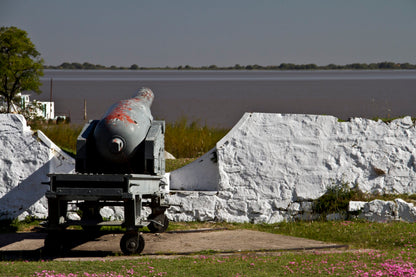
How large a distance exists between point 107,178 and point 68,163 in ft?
Result: 8.70

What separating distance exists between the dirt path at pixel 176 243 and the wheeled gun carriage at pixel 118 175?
0.30 metres

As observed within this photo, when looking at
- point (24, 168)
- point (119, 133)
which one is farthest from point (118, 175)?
point (24, 168)

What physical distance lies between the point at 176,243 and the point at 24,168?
3146 millimetres

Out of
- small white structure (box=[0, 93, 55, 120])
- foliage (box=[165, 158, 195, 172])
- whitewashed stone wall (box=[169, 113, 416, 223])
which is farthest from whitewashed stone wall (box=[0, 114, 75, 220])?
small white structure (box=[0, 93, 55, 120])

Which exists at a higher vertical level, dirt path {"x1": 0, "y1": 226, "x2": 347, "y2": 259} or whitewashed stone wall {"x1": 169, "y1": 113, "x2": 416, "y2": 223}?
whitewashed stone wall {"x1": 169, "y1": 113, "x2": 416, "y2": 223}

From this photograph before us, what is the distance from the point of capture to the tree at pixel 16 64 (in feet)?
84.2

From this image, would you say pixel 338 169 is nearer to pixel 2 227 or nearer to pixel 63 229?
pixel 63 229

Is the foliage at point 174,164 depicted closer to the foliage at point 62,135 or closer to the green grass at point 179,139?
the green grass at point 179,139

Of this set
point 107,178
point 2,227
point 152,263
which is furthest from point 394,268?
point 2,227

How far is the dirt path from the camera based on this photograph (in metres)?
7.84

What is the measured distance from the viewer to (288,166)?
33.3 feet

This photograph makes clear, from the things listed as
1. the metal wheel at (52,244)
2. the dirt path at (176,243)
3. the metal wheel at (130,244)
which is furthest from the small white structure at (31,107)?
the metal wheel at (130,244)

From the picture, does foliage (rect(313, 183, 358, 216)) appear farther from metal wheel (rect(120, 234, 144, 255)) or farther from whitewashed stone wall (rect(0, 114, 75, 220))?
whitewashed stone wall (rect(0, 114, 75, 220))

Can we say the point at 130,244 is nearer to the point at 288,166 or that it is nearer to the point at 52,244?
the point at 52,244
